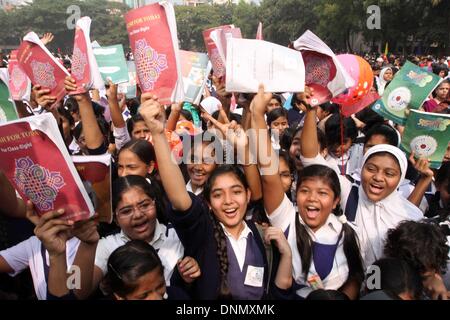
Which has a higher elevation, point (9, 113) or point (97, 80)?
Result: point (97, 80)

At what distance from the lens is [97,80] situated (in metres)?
2.45

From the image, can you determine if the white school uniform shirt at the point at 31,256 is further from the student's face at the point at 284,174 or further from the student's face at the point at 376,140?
the student's face at the point at 376,140

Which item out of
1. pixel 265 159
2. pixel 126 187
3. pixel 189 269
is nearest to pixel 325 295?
pixel 189 269

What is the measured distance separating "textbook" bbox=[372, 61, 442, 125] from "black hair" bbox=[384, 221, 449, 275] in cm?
140

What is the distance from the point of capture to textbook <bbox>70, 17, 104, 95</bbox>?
7.93 feet

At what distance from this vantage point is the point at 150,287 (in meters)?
1.62

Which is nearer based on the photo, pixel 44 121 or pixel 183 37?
pixel 44 121

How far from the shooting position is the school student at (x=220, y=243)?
1688 mm

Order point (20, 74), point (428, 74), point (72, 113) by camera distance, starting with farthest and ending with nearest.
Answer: point (72, 113), point (428, 74), point (20, 74)

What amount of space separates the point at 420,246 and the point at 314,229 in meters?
0.47

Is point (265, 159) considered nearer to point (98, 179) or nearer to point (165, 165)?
point (165, 165)

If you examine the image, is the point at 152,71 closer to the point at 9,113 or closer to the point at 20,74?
the point at 9,113
